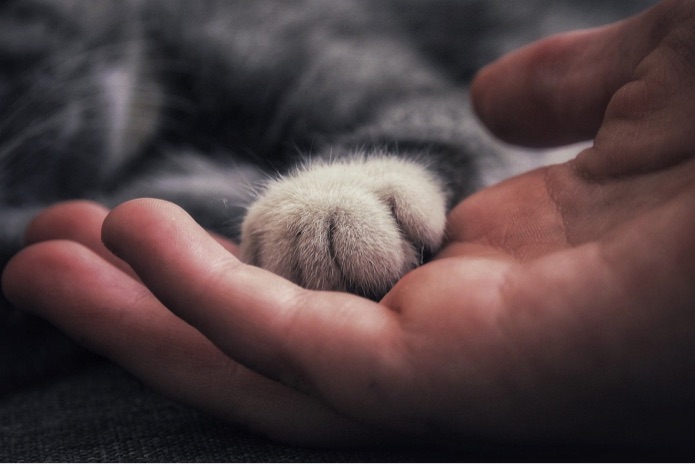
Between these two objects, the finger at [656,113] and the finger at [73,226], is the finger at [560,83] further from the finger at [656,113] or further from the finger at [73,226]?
the finger at [73,226]

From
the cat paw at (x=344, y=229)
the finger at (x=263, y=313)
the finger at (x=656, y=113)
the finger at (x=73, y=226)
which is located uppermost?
the finger at (x=656, y=113)

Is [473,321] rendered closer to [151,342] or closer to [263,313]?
[263,313]

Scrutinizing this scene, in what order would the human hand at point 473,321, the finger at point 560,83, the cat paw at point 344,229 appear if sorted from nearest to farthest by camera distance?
the human hand at point 473,321 → the cat paw at point 344,229 → the finger at point 560,83

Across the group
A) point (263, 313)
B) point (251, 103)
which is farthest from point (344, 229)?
point (251, 103)

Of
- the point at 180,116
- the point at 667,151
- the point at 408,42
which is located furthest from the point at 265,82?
the point at 667,151

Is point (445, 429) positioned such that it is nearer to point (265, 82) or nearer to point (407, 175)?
point (407, 175)

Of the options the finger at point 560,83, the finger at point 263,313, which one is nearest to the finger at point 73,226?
the finger at point 263,313

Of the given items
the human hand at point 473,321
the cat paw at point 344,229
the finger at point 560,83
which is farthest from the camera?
the finger at point 560,83
